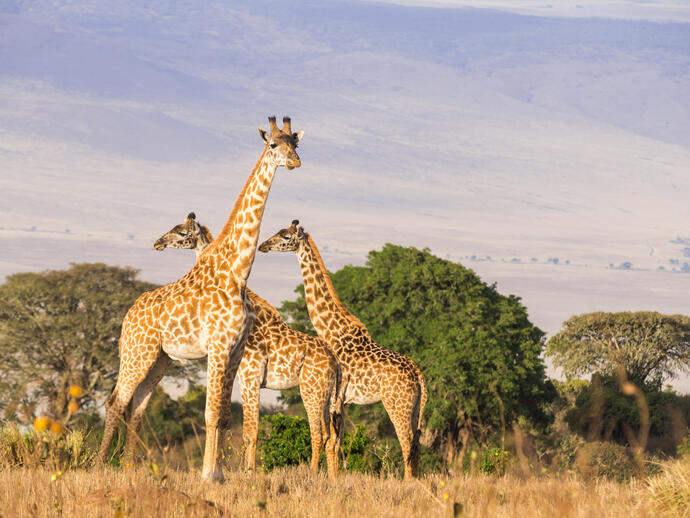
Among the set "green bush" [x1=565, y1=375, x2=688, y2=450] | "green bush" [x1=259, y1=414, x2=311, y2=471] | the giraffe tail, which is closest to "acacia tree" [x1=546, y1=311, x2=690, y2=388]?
"green bush" [x1=565, y1=375, x2=688, y2=450]

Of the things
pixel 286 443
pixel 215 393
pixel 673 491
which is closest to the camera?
pixel 673 491

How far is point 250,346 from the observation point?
16047 mm

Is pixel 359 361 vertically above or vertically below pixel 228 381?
above

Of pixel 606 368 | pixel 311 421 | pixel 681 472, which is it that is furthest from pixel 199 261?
pixel 606 368

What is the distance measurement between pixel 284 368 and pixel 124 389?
9.77 feet

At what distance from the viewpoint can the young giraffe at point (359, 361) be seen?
17.0 metres

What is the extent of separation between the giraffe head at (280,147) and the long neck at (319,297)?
179 inches

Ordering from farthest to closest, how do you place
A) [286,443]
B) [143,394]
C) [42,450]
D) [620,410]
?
1. [620,410]
2. [286,443]
3. [143,394]
4. [42,450]

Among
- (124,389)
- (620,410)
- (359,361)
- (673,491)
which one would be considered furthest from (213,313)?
(620,410)

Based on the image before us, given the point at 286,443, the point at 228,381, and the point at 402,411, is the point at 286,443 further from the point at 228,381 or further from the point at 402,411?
the point at 228,381

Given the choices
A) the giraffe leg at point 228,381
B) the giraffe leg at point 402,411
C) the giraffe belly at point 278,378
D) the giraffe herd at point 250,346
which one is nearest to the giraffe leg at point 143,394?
the giraffe herd at point 250,346

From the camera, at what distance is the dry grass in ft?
31.8

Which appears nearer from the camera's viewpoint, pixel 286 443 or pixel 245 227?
pixel 245 227

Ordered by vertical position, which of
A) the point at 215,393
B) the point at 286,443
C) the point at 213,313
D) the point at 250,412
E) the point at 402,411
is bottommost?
the point at 286,443
